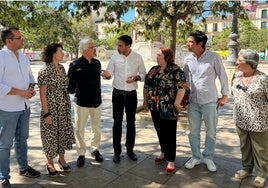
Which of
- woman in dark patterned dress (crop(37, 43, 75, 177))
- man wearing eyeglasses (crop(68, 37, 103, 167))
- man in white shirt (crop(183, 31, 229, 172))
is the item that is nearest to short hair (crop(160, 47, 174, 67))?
man in white shirt (crop(183, 31, 229, 172))

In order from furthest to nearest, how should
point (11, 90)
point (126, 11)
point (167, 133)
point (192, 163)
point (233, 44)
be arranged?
point (233, 44) → point (126, 11) → point (192, 163) → point (167, 133) → point (11, 90)

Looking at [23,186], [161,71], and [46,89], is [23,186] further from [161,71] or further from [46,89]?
[161,71]

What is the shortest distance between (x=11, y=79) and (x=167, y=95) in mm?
1848

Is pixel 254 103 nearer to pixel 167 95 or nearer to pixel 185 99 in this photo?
pixel 185 99

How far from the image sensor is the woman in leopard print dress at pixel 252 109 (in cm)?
338

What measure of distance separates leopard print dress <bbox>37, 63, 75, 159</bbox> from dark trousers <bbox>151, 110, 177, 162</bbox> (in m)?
1.17

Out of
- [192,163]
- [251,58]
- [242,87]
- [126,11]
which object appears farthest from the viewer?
[126,11]

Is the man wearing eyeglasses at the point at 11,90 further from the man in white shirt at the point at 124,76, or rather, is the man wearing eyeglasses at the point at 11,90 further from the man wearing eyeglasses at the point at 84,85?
the man in white shirt at the point at 124,76

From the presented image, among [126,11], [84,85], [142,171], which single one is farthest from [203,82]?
[126,11]

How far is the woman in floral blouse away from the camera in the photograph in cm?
375

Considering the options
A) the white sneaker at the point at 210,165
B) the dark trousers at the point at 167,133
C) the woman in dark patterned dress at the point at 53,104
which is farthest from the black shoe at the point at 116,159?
the white sneaker at the point at 210,165

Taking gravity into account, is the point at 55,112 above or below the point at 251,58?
below

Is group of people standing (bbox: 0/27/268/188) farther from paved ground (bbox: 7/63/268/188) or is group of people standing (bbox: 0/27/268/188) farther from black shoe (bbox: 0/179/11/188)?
paved ground (bbox: 7/63/268/188)

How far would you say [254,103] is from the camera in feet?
11.2
